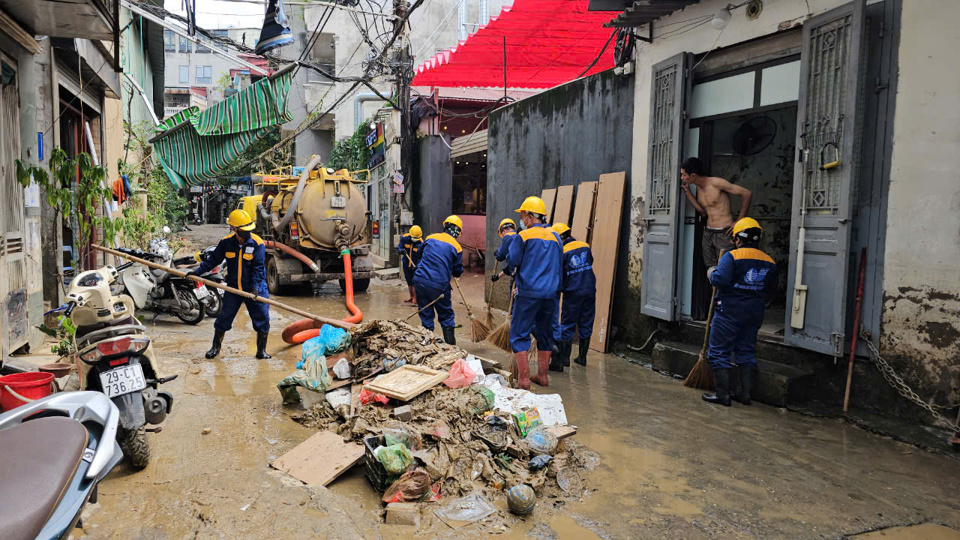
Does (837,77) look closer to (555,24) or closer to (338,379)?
(338,379)

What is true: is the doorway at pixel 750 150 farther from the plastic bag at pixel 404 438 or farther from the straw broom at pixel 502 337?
the plastic bag at pixel 404 438

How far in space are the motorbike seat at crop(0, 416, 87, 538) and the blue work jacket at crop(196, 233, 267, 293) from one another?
14.7 ft

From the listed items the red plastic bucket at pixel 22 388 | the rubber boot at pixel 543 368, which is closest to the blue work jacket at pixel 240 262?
the red plastic bucket at pixel 22 388

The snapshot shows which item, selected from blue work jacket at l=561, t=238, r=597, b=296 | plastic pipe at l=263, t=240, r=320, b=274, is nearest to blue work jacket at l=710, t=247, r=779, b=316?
blue work jacket at l=561, t=238, r=597, b=296

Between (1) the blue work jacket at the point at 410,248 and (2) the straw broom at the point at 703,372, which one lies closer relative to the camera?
(2) the straw broom at the point at 703,372

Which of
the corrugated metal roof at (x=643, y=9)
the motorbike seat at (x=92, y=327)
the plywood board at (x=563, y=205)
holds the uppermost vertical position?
the corrugated metal roof at (x=643, y=9)

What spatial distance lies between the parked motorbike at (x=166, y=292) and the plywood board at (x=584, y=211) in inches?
210

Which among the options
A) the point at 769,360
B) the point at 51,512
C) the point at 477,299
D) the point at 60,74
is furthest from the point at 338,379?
the point at 477,299

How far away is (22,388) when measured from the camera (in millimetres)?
3742

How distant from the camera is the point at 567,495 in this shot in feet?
11.8

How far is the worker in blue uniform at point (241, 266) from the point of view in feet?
21.5

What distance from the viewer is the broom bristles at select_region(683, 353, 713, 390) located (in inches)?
232

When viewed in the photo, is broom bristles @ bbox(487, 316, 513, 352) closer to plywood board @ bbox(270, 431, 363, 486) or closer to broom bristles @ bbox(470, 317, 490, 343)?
broom bristles @ bbox(470, 317, 490, 343)

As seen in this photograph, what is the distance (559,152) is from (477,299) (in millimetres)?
4198
